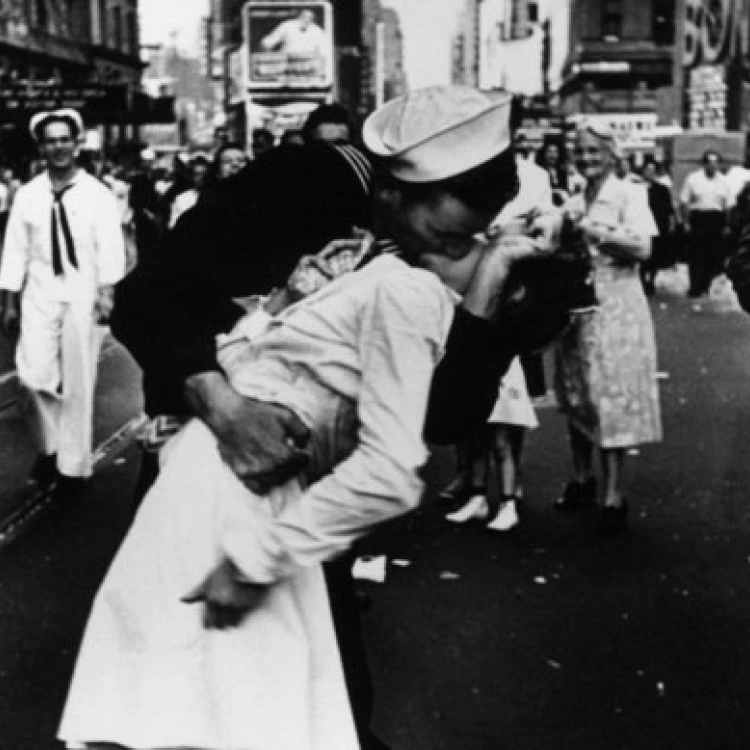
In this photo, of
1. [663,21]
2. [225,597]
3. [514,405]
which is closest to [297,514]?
[225,597]

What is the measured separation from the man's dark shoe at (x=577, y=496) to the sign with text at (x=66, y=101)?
35060 mm

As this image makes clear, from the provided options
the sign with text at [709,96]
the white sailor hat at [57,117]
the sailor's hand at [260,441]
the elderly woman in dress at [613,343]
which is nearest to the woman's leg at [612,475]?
the elderly woman in dress at [613,343]

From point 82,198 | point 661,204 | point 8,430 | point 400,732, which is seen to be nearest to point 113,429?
point 8,430

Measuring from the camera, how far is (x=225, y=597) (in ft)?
7.95

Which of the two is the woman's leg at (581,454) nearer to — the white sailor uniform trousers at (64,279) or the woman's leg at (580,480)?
the woman's leg at (580,480)

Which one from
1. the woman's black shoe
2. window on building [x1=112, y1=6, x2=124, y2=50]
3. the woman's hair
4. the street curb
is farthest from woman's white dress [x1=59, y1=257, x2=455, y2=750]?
window on building [x1=112, y1=6, x2=124, y2=50]

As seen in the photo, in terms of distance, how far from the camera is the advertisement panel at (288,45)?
3477 inches

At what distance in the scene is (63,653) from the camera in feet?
18.3

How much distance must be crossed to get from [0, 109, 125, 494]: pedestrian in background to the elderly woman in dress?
2522mm

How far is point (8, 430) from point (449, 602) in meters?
4.97

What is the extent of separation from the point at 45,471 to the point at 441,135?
21.7 ft

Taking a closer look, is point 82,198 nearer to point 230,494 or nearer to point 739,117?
point 230,494

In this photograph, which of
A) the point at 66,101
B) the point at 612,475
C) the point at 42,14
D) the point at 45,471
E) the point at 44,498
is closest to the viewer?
the point at 612,475

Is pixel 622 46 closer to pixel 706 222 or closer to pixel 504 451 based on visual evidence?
pixel 706 222
